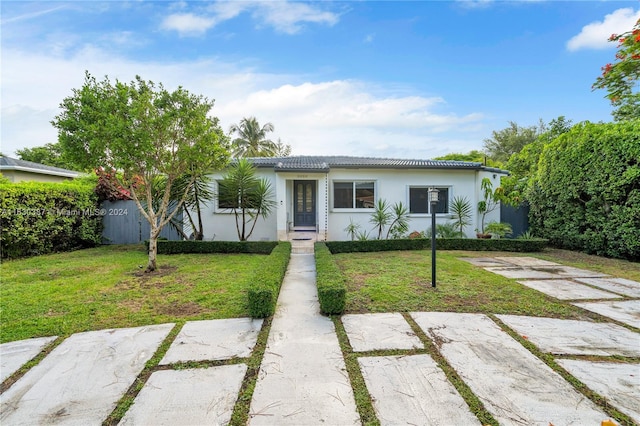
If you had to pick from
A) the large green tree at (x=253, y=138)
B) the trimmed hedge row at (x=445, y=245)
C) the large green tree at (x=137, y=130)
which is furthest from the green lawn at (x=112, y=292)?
the large green tree at (x=253, y=138)

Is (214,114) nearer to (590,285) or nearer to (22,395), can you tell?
(22,395)

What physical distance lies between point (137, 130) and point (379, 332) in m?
5.85

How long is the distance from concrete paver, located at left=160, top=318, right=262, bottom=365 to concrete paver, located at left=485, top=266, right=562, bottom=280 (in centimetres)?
561

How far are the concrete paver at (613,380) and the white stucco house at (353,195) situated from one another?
8266mm

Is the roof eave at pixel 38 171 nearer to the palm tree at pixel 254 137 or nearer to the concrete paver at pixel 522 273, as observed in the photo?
the palm tree at pixel 254 137

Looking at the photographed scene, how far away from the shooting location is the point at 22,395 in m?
2.46

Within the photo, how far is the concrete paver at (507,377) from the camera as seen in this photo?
6.95 ft

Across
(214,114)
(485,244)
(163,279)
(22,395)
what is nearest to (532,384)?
(22,395)

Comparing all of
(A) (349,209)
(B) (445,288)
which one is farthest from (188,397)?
(A) (349,209)

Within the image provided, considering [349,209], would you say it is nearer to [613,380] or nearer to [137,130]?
[137,130]

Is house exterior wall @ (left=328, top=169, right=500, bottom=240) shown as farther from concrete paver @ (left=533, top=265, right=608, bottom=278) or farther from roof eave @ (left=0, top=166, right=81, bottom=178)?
roof eave @ (left=0, top=166, right=81, bottom=178)

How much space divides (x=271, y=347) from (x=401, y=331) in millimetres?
1544

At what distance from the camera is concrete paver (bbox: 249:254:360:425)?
6.98 ft

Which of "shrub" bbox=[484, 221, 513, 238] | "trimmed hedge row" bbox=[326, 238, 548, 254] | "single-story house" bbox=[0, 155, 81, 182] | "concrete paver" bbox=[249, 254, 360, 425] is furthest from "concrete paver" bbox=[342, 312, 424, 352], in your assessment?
"single-story house" bbox=[0, 155, 81, 182]
